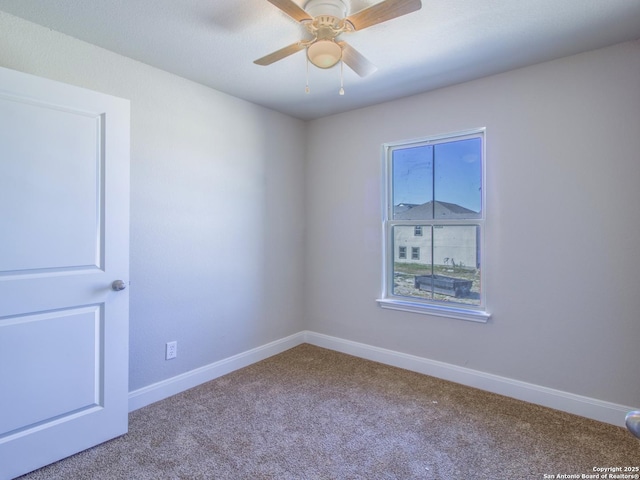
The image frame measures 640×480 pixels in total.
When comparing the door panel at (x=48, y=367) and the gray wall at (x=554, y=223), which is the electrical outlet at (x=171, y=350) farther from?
the gray wall at (x=554, y=223)

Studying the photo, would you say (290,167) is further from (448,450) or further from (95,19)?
(448,450)

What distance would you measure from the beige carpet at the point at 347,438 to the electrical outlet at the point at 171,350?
12.0 inches

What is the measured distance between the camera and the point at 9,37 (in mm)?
1890

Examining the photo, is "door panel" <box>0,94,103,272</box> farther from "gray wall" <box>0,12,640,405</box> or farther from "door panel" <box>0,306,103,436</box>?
"gray wall" <box>0,12,640,405</box>

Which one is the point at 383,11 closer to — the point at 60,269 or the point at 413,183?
the point at 413,183

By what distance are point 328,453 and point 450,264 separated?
68.9 inches

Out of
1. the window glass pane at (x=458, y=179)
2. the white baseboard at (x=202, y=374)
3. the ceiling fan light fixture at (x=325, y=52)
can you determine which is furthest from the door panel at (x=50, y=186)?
the window glass pane at (x=458, y=179)

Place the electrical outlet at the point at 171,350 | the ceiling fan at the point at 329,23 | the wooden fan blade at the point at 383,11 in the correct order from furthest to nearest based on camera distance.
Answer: the electrical outlet at the point at 171,350 → the ceiling fan at the point at 329,23 → the wooden fan blade at the point at 383,11

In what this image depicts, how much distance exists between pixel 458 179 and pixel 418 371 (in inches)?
65.8

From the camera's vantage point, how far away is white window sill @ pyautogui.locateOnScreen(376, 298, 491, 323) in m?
2.68

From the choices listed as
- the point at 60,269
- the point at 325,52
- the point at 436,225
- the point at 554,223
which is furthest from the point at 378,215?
the point at 60,269

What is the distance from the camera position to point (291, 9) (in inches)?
60.5

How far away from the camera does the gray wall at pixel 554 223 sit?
2.15 m

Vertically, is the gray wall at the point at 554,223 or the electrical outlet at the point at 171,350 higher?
the gray wall at the point at 554,223
